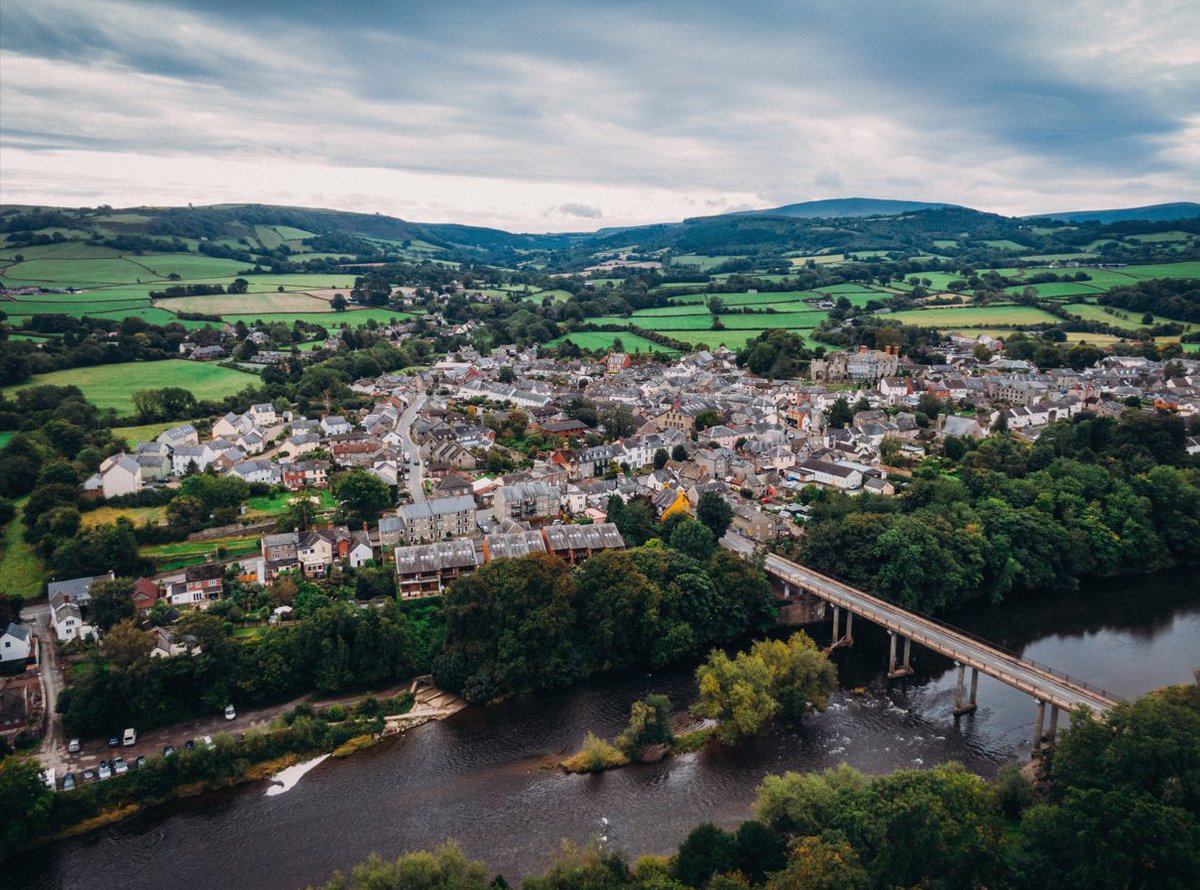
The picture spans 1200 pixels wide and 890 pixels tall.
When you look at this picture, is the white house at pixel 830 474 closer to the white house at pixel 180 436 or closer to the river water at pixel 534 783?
the river water at pixel 534 783

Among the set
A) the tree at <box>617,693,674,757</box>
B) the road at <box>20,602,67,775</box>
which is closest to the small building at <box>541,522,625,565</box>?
the tree at <box>617,693,674,757</box>

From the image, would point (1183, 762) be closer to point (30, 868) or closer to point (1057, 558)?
point (1057, 558)

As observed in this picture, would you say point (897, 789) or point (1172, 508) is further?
point (1172, 508)

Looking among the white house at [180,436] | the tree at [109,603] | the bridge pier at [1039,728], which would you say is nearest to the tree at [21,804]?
the tree at [109,603]

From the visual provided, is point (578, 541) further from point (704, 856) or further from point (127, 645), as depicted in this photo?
point (704, 856)

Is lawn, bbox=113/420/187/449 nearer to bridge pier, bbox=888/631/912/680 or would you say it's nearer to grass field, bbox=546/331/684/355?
bridge pier, bbox=888/631/912/680

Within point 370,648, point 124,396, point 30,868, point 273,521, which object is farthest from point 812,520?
point 124,396
